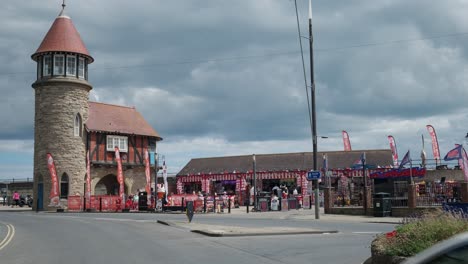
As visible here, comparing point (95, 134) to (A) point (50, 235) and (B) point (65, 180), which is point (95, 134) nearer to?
(B) point (65, 180)

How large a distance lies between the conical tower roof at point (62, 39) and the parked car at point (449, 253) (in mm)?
46953

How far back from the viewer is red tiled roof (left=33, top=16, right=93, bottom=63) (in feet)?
154

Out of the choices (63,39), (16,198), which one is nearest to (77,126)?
(63,39)

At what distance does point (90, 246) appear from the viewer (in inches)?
601

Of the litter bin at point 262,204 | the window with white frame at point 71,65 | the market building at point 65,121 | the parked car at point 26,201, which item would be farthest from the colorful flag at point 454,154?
the parked car at point 26,201

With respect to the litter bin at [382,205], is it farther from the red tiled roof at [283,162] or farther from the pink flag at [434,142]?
the pink flag at [434,142]

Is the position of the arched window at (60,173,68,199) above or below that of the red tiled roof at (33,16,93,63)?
below

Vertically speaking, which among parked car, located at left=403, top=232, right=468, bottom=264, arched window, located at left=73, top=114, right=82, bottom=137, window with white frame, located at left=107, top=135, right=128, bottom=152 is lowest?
parked car, located at left=403, top=232, right=468, bottom=264

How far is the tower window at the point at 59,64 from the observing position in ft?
155

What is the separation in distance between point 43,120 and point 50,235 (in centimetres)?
3038

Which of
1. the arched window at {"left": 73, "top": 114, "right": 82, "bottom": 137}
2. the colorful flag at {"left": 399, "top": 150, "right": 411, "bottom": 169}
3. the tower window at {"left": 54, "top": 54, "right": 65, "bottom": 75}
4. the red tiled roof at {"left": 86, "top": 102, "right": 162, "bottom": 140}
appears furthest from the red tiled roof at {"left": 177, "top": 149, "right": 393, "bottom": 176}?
the tower window at {"left": 54, "top": 54, "right": 65, "bottom": 75}

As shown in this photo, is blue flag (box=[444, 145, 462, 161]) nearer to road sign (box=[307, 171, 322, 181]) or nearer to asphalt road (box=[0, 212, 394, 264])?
road sign (box=[307, 171, 322, 181])

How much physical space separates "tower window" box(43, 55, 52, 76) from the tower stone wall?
81 cm

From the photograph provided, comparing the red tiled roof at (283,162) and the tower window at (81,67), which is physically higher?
the tower window at (81,67)
